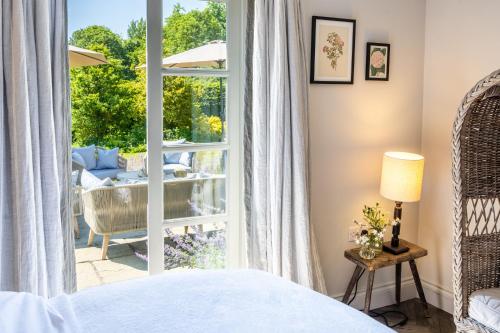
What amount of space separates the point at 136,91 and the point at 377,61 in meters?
1.54

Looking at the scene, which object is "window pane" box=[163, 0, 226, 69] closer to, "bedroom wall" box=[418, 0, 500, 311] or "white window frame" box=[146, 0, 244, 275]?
"white window frame" box=[146, 0, 244, 275]

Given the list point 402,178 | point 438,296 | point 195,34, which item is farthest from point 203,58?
point 438,296

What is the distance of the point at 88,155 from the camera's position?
2.96 metres

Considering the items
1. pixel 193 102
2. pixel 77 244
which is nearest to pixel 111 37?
pixel 193 102

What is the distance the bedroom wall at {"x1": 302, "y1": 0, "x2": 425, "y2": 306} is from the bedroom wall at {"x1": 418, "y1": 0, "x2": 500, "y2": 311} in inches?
3.5

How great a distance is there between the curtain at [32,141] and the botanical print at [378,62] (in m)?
1.86

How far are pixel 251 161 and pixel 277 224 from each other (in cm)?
38

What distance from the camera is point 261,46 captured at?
8.48ft

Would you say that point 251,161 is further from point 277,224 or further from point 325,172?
point 325,172

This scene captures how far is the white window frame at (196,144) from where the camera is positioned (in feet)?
8.29

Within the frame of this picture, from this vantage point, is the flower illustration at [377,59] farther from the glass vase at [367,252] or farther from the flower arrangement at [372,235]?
the glass vase at [367,252]

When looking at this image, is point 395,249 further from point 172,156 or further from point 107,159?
point 107,159

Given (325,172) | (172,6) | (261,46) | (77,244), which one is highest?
(172,6)

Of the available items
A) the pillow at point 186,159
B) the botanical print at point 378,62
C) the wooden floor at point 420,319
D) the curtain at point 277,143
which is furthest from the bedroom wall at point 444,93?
the pillow at point 186,159
